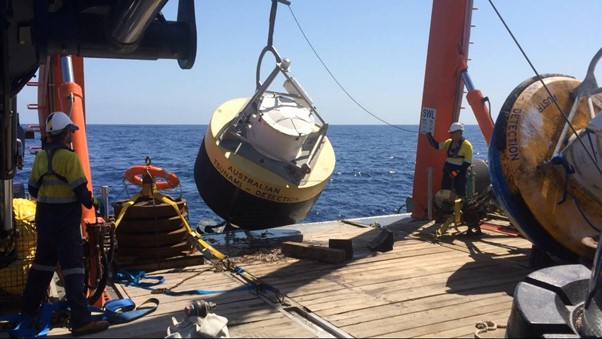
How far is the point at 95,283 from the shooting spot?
5824mm

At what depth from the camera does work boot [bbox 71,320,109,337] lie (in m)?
5.04

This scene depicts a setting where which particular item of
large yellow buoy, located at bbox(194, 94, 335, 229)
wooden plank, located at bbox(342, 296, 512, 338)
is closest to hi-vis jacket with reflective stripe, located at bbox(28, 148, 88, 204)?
wooden plank, located at bbox(342, 296, 512, 338)

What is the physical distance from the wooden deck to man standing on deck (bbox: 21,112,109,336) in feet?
1.03

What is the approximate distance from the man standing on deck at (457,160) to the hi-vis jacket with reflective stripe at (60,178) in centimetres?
673

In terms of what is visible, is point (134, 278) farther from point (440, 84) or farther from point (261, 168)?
point (440, 84)

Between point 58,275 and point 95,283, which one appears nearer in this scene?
point 95,283

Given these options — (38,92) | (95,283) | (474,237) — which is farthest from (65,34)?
(474,237)

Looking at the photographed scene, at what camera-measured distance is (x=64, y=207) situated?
5078 millimetres

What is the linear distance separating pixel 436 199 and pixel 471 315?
15.0 feet

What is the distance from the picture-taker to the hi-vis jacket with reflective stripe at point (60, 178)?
16.5ft

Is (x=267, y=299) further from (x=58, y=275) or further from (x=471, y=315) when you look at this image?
(x=58, y=275)

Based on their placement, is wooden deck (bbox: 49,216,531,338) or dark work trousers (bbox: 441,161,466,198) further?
dark work trousers (bbox: 441,161,466,198)

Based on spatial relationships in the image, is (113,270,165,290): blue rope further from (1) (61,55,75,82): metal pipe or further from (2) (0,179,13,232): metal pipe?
(1) (61,55,75,82): metal pipe

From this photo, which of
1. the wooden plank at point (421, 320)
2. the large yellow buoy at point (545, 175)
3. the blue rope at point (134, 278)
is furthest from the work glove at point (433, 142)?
the blue rope at point (134, 278)
